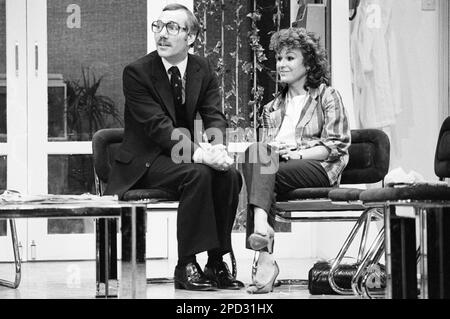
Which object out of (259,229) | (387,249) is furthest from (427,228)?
(259,229)

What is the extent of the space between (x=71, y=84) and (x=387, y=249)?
12.4 feet

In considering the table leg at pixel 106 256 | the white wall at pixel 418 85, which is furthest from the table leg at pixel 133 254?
the white wall at pixel 418 85

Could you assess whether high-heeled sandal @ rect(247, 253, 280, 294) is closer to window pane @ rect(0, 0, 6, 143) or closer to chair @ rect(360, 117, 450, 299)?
chair @ rect(360, 117, 450, 299)

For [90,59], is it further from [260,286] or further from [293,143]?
[260,286]

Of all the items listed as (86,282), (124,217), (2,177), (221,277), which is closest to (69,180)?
(2,177)

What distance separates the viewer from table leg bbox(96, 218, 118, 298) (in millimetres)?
3734

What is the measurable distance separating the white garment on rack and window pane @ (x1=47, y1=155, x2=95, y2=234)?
181 cm

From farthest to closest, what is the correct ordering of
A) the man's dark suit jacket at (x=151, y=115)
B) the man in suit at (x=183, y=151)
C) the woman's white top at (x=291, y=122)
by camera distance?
the woman's white top at (x=291, y=122) < the man's dark suit jacket at (x=151, y=115) < the man in suit at (x=183, y=151)

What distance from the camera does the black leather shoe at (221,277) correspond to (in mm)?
4078

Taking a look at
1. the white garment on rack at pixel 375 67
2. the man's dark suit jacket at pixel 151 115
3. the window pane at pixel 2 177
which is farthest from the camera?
the window pane at pixel 2 177

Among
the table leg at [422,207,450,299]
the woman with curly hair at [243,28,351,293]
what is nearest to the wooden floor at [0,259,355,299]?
the woman with curly hair at [243,28,351,293]

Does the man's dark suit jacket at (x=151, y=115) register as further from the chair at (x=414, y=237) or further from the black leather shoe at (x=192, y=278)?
the chair at (x=414, y=237)

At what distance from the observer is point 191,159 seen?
13.5ft

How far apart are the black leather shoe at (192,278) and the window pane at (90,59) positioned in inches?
86.4
